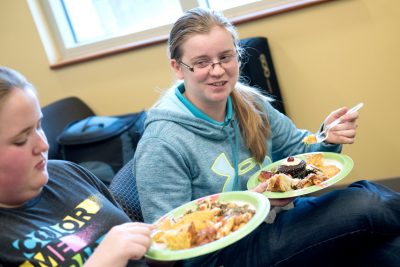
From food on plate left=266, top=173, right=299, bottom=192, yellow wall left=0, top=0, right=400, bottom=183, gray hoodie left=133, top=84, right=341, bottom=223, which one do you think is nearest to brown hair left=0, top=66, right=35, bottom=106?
gray hoodie left=133, top=84, right=341, bottom=223

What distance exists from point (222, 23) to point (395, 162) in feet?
4.89

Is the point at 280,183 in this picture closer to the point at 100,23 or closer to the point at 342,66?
the point at 342,66

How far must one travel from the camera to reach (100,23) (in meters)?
2.89

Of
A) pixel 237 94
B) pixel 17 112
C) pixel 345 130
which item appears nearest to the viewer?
pixel 17 112

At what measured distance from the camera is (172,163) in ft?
3.98

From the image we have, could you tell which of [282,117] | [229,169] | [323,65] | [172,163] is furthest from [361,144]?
[172,163]

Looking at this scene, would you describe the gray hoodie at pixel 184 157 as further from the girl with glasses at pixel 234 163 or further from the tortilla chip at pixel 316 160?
the tortilla chip at pixel 316 160

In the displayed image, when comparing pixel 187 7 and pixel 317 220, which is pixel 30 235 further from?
pixel 187 7

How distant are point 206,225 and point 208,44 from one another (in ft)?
1.97

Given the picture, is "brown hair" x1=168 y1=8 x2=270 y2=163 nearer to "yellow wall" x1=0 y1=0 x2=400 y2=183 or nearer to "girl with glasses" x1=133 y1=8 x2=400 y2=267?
"girl with glasses" x1=133 y1=8 x2=400 y2=267

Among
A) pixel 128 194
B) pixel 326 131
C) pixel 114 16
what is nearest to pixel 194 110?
pixel 128 194

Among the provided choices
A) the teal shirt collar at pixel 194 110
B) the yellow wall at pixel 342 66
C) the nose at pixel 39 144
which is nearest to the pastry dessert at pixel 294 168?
the teal shirt collar at pixel 194 110

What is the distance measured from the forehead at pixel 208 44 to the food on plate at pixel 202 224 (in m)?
0.49

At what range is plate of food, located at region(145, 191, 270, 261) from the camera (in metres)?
0.87
